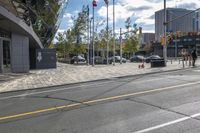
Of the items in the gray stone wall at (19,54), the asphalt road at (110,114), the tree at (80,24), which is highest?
the tree at (80,24)

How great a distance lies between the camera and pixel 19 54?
30219 mm

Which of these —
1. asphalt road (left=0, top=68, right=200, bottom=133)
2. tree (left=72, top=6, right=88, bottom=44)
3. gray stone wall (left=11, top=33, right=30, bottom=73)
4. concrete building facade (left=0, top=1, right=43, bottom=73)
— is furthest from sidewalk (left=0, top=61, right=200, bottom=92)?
tree (left=72, top=6, right=88, bottom=44)

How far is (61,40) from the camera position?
7650cm

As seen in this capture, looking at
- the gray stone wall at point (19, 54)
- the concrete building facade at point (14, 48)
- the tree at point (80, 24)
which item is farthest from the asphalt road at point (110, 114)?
the tree at point (80, 24)

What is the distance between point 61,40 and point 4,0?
5243cm

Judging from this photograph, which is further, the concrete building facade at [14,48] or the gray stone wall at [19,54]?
the gray stone wall at [19,54]

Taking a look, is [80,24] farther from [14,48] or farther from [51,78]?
[51,78]

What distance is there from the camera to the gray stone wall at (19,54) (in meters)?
29.8

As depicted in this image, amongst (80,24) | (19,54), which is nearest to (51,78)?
(19,54)

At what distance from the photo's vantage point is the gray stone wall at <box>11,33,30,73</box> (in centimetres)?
2977

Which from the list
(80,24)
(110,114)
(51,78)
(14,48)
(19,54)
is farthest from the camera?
(80,24)

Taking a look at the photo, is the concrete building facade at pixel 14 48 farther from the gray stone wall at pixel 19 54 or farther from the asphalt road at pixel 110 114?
the asphalt road at pixel 110 114

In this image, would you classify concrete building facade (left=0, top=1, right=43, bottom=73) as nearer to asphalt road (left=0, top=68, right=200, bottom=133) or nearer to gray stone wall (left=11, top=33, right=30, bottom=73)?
gray stone wall (left=11, top=33, right=30, bottom=73)

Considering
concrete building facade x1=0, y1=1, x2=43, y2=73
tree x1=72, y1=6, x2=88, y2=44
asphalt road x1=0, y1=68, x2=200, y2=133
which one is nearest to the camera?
asphalt road x1=0, y1=68, x2=200, y2=133
